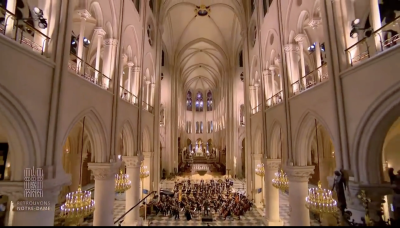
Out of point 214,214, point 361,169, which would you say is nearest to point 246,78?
point 214,214

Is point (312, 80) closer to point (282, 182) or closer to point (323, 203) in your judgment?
point (282, 182)

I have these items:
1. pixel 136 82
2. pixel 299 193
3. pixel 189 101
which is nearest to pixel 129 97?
pixel 136 82

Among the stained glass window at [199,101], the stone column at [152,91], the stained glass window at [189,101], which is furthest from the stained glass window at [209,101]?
the stone column at [152,91]

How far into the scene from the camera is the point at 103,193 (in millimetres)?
9000

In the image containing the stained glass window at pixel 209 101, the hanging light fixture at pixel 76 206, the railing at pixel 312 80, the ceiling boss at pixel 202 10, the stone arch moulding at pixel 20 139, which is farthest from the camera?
the stained glass window at pixel 209 101

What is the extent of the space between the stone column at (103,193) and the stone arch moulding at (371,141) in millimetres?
8180

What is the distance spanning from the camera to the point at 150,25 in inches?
652

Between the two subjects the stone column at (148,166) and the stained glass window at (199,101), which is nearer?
the stone column at (148,166)

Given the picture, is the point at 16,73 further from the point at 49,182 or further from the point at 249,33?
the point at 249,33

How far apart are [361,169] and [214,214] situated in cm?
1037

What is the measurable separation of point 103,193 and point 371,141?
29.6 feet

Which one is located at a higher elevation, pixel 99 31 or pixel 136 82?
pixel 99 31

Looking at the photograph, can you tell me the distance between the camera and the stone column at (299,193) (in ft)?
30.0

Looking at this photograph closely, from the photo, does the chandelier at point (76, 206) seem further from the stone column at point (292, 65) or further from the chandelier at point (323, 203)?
the stone column at point (292, 65)
